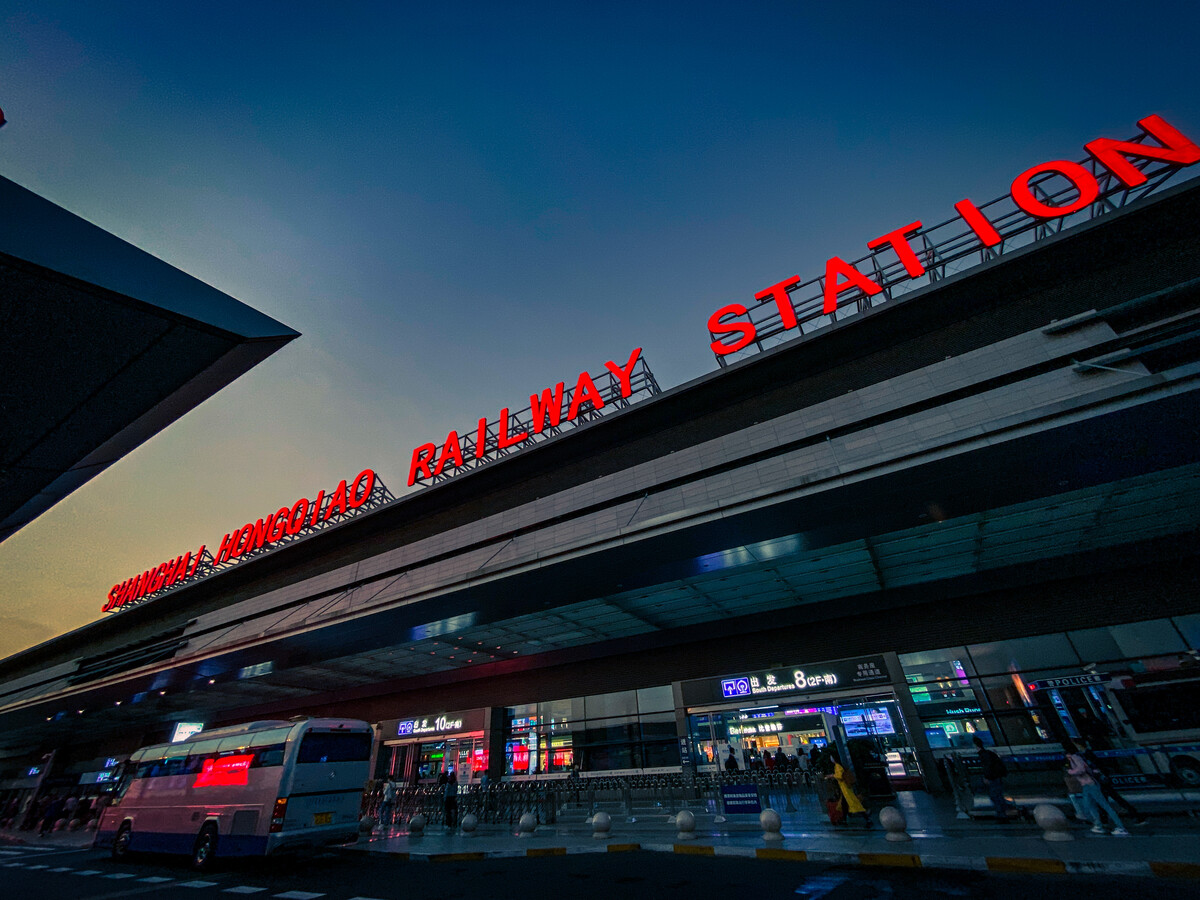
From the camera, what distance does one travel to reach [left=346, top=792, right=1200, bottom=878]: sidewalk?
712 centimetres

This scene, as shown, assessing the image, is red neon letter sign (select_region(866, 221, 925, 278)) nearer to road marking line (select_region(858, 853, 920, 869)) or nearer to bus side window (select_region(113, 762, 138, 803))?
road marking line (select_region(858, 853, 920, 869))

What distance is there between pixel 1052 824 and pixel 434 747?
87.2 ft

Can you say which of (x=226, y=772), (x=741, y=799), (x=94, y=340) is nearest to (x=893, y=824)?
(x=741, y=799)

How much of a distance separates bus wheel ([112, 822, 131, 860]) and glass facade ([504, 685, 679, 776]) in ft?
46.4

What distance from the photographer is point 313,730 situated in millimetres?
12922

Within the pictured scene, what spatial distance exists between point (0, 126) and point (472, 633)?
67.6ft

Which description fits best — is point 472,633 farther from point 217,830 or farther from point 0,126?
point 0,126

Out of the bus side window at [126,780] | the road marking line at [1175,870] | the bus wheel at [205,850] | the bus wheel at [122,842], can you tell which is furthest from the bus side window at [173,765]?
the road marking line at [1175,870]

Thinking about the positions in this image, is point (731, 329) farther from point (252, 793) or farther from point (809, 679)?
point (252, 793)

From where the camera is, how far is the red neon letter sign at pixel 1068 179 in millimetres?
13664

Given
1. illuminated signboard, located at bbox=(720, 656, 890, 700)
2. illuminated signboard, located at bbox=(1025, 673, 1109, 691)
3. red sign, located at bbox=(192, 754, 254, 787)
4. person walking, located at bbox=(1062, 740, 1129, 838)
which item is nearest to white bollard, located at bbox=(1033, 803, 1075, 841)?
person walking, located at bbox=(1062, 740, 1129, 838)

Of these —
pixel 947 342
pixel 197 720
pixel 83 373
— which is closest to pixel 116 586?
pixel 197 720

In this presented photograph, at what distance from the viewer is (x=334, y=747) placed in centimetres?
1330

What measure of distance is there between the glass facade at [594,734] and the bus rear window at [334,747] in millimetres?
11425
